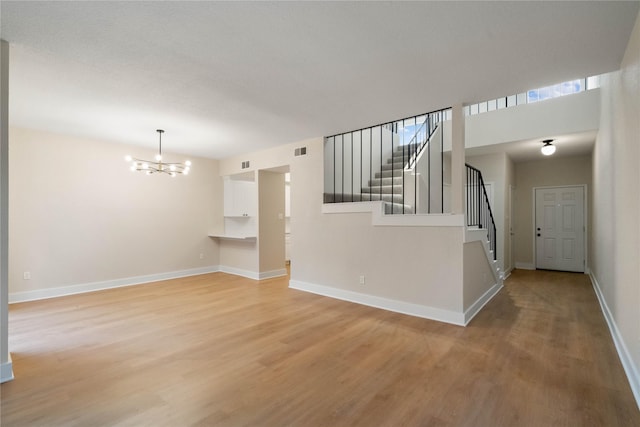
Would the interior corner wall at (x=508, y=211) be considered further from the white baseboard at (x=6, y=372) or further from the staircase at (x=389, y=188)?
the white baseboard at (x=6, y=372)

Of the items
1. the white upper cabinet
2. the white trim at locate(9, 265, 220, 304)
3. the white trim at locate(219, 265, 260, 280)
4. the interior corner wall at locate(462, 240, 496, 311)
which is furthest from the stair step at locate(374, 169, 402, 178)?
the white trim at locate(9, 265, 220, 304)

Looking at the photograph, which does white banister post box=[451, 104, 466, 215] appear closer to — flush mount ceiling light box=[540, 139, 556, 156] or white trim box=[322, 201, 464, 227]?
white trim box=[322, 201, 464, 227]

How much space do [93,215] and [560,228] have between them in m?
10.0

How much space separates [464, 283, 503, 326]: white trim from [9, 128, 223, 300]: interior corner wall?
561cm

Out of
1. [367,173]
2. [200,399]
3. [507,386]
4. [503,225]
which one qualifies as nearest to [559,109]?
[503,225]

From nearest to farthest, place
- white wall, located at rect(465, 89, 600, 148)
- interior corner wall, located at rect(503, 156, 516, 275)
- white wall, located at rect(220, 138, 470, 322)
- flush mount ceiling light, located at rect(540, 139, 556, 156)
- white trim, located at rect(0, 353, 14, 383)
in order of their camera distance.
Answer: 1. white trim, located at rect(0, 353, 14, 383)
2. white wall, located at rect(220, 138, 470, 322)
3. white wall, located at rect(465, 89, 600, 148)
4. flush mount ceiling light, located at rect(540, 139, 556, 156)
5. interior corner wall, located at rect(503, 156, 516, 275)

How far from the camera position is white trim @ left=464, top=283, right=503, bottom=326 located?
366 centimetres

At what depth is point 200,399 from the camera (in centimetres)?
208

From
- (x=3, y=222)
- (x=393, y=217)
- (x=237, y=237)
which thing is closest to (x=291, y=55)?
(x=393, y=217)

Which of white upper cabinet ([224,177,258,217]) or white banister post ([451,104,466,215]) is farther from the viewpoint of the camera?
white upper cabinet ([224,177,258,217])

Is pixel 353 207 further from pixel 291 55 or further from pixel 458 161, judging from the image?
pixel 291 55

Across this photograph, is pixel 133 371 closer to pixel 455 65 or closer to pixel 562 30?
pixel 455 65

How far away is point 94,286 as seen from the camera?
5.28 metres

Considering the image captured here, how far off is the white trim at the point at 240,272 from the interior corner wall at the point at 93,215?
1.74ft
